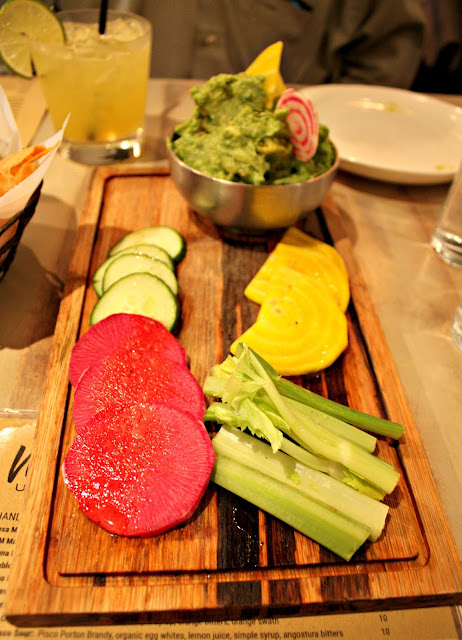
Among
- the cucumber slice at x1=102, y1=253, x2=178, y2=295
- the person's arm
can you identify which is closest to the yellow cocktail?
the cucumber slice at x1=102, y1=253, x2=178, y2=295

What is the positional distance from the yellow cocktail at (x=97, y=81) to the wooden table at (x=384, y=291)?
0.51 feet

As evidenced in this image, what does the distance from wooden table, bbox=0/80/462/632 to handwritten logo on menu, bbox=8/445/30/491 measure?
5.9 inches

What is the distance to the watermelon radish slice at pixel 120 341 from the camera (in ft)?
5.07

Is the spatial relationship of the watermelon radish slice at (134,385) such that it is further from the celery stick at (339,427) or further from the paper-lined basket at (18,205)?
the paper-lined basket at (18,205)

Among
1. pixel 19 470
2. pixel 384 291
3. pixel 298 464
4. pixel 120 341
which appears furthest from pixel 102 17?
pixel 298 464

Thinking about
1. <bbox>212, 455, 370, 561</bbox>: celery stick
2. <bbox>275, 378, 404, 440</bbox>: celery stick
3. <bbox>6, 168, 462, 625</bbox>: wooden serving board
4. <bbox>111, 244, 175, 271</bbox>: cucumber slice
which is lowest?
<bbox>6, 168, 462, 625</bbox>: wooden serving board

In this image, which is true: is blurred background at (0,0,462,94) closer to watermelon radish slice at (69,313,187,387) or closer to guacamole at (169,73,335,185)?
guacamole at (169,73,335,185)

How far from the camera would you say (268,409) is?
1.38 metres

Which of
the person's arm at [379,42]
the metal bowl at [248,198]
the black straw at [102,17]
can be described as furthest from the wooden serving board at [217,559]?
the person's arm at [379,42]

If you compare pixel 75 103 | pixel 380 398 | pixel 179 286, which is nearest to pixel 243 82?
pixel 179 286

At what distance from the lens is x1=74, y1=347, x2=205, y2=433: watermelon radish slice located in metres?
1.41

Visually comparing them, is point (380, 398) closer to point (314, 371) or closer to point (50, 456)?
point (314, 371)

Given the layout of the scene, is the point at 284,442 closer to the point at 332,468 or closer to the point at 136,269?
the point at 332,468

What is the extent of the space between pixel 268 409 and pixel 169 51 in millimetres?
4194
